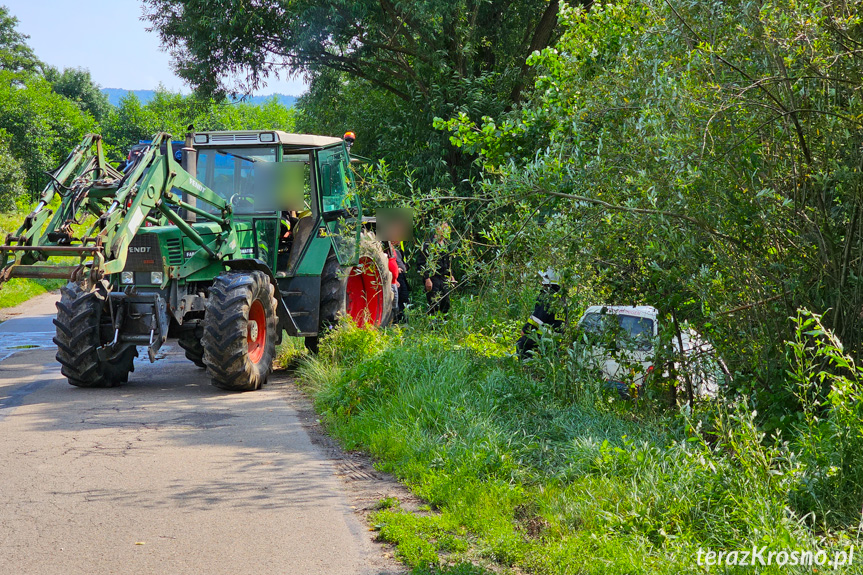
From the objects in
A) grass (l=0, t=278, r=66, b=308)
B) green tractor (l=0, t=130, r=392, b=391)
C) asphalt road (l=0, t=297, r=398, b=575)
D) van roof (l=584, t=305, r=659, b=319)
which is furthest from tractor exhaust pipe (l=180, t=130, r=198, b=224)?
grass (l=0, t=278, r=66, b=308)

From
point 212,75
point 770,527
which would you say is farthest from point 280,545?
point 212,75

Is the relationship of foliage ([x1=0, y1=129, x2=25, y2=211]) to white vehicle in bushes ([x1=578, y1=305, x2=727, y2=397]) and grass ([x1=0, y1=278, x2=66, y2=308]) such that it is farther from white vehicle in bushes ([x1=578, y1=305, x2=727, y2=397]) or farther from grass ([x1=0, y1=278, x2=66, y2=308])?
white vehicle in bushes ([x1=578, y1=305, x2=727, y2=397])

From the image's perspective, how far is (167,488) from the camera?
234 inches

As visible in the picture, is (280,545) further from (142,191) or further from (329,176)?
(329,176)

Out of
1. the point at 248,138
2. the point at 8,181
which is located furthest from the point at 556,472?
the point at 8,181

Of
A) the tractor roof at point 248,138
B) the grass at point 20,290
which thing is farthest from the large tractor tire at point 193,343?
the grass at point 20,290

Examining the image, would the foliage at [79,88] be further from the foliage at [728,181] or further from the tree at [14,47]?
the foliage at [728,181]

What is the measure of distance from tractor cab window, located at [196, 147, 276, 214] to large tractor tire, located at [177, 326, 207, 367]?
6.11 feet

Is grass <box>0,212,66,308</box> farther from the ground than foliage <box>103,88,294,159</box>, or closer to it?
closer to it

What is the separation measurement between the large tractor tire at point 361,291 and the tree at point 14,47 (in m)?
67.0

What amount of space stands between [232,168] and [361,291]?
3.18 m

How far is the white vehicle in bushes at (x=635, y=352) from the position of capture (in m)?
7.11

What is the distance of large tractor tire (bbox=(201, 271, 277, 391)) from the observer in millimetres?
9195

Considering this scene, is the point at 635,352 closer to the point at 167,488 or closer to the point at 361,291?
the point at 167,488
